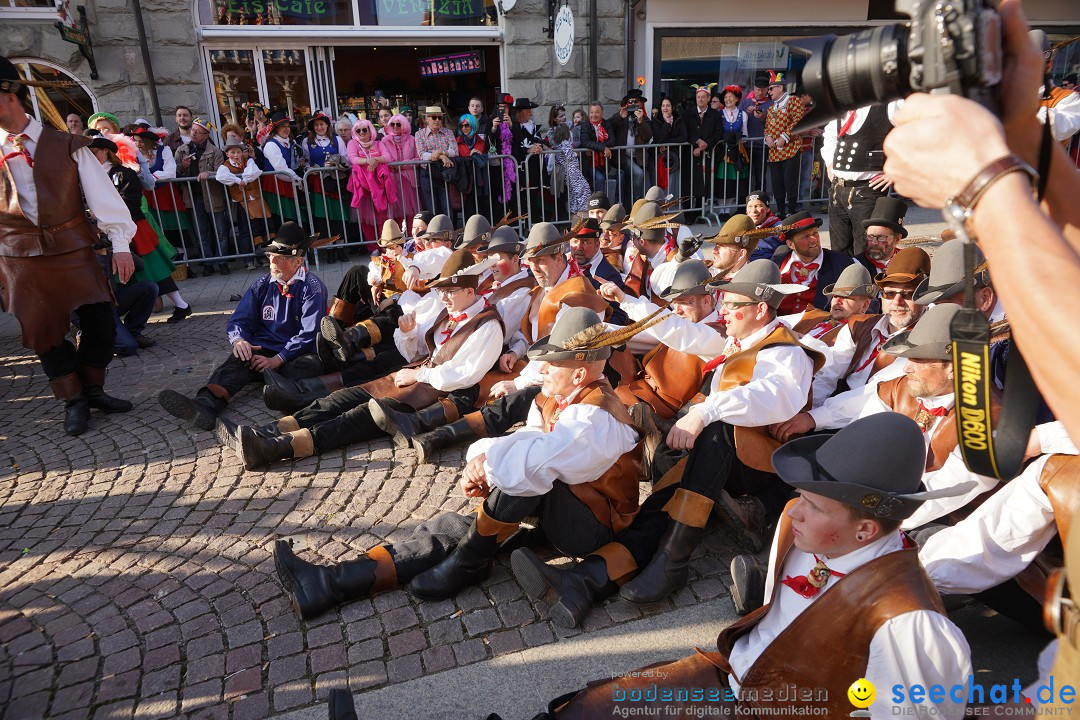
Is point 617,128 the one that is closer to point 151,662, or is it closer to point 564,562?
point 564,562

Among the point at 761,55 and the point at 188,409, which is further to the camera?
the point at 761,55

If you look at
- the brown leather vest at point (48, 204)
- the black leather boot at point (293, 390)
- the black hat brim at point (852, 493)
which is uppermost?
the brown leather vest at point (48, 204)

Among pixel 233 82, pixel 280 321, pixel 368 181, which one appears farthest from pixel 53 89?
pixel 280 321

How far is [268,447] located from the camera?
14.8 feet

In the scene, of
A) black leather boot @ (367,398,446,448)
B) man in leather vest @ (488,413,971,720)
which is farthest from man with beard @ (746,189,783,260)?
man in leather vest @ (488,413,971,720)

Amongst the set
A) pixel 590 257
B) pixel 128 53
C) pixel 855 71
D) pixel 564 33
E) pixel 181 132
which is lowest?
pixel 590 257

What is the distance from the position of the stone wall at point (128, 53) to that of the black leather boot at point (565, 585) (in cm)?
1049

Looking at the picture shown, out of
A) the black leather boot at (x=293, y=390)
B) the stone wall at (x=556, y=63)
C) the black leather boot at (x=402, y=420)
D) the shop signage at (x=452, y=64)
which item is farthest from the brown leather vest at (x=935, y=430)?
the shop signage at (x=452, y=64)

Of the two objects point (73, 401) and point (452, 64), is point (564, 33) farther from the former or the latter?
point (73, 401)

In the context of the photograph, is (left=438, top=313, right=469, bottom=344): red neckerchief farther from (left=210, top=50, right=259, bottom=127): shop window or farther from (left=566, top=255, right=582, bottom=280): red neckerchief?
(left=210, top=50, right=259, bottom=127): shop window

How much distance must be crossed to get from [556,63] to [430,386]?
28.8 ft

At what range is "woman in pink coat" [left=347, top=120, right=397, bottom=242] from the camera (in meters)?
9.73

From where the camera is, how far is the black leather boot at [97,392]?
549 cm

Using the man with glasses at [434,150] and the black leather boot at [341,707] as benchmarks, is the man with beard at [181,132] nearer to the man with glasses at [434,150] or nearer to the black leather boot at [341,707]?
the man with glasses at [434,150]
